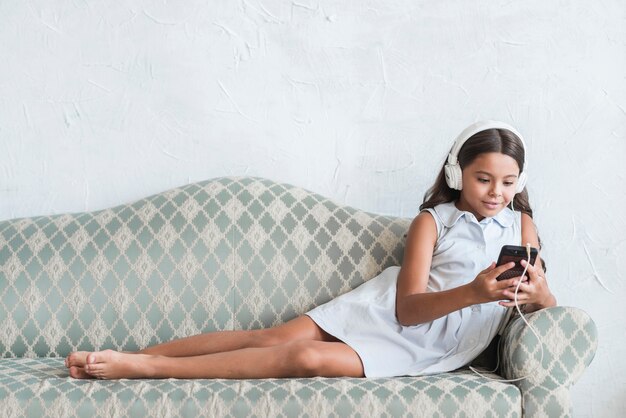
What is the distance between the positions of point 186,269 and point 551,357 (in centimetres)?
125

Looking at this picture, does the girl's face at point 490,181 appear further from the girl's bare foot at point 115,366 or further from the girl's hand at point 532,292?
the girl's bare foot at point 115,366

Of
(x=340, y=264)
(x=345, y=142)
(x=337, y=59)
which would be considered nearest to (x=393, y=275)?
(x=340, y=264)

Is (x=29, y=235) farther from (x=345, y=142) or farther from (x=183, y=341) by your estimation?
(x=345, y=142)

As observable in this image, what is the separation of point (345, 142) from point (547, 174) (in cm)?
75

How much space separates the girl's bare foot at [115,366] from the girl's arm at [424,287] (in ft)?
2.54

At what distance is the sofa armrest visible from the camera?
214cm

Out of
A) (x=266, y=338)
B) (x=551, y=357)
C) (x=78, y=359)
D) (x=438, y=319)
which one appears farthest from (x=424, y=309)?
(x=78, y=359)

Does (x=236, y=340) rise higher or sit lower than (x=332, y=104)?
lower

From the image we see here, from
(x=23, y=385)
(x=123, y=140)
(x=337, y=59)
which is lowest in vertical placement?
(x=23, y=385)

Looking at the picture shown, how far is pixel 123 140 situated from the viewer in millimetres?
3146

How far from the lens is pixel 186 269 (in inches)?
111

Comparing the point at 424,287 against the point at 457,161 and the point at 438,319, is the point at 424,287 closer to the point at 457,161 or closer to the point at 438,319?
the point at 438,319

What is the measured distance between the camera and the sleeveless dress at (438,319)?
2.41m

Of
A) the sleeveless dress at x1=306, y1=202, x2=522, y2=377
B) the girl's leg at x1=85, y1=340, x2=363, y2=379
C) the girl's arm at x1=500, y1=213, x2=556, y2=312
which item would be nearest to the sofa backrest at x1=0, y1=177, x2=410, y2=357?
the sleeveless dress at x1=306, y1=202, x2=522, y2=377
